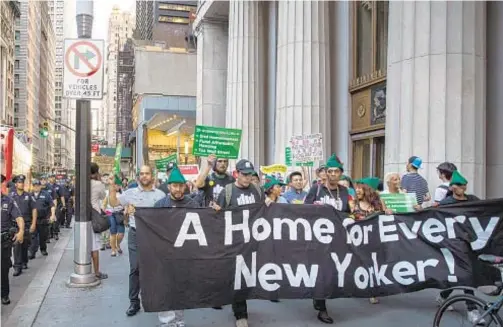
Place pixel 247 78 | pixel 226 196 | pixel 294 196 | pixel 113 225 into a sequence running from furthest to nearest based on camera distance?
pixel 247 78 → pixel 113 225 → pixel 294 196 → pixel 226 196

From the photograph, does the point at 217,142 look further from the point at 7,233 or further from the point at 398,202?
the point at 7,233

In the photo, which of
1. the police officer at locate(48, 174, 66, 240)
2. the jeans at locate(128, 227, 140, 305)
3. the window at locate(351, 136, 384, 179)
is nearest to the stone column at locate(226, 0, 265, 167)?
the window at locate(351, 136, 384, 179)

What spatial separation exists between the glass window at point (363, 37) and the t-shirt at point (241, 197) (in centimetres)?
927

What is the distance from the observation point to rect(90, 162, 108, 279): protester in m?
8.76

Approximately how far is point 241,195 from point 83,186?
344 cm

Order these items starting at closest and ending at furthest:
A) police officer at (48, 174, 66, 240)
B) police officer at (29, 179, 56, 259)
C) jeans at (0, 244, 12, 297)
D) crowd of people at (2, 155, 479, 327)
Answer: crowd of people at (2, 155, 479, 327) < jeans at (0, 244, 12, 297) < police officer at (29, 179, 56, 259) < police officer at (48, 174, 66, 240)

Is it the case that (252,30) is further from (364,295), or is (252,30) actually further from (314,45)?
(364,295)

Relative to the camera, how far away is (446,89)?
9.30 meters

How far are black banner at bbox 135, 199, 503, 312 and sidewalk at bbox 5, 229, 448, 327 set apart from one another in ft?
1.55

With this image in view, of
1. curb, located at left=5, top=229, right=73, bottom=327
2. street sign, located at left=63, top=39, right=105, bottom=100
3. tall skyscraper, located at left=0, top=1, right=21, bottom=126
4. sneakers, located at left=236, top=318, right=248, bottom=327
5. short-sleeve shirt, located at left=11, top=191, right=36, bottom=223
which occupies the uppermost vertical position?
tall skyscraper, located at left=0, top=1, right=21, bottom=126

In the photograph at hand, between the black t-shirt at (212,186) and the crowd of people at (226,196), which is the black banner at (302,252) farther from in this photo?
the black t-shirt at (212,186)

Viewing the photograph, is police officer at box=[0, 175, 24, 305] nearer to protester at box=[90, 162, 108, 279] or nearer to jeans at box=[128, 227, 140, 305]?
protester at box=[90, 162, 108, 279]

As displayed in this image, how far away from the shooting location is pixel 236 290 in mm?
5742

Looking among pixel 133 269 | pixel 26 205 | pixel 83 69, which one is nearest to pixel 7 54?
pixel 26 205
